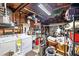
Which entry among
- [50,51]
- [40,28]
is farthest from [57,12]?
[50,51]

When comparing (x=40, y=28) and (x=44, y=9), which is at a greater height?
(x=44, y=9)

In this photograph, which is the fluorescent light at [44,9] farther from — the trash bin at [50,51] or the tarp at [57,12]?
the trash bin at [50,51]

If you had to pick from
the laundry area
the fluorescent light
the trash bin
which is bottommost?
the trash bin

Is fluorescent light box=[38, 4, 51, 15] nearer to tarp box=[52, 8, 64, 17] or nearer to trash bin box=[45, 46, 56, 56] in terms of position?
tarp box=[52, 8, 64, 17]

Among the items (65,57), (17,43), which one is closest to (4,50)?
(17,43)

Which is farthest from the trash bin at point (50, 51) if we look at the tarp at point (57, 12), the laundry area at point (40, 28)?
the tarp at point (57, 12)

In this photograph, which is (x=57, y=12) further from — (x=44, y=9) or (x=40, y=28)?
(x=40, y=28)

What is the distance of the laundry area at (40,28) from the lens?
2371 millimetres

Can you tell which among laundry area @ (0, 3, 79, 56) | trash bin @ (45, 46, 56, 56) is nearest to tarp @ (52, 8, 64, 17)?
laundry area @ (0, 3, 79, 56)

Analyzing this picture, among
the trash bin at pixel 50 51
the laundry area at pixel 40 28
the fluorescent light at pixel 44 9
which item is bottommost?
the trash bin at pixel 50 51

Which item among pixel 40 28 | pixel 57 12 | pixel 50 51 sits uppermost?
pixel 57 12

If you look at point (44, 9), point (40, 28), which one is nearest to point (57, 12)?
point (44, 9)

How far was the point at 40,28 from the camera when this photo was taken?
7.98 ft

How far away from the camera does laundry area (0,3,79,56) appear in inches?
93.4
